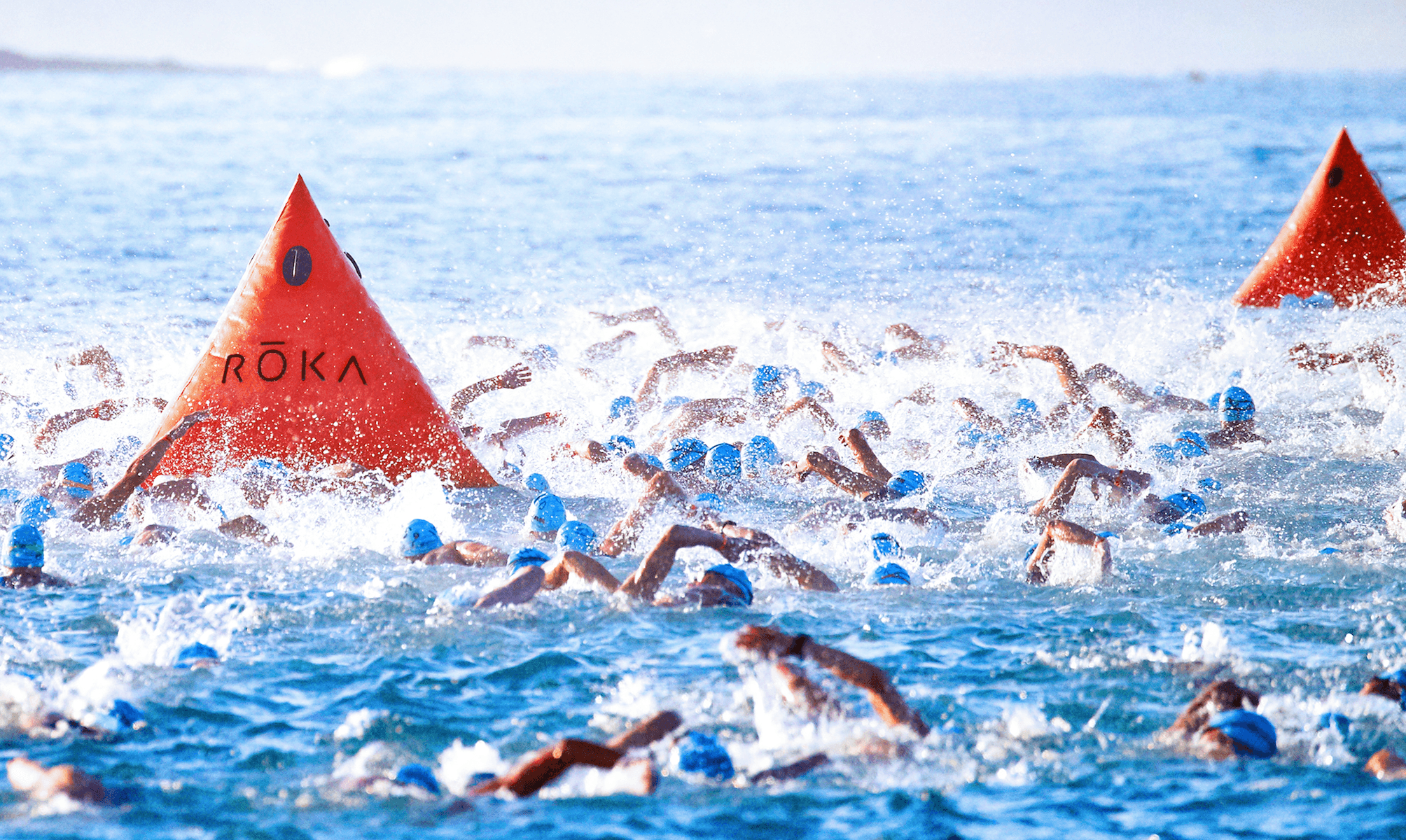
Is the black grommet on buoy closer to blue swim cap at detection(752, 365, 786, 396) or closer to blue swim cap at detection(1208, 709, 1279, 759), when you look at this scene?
blue swim cap at detection(752, 365, 786, 396)

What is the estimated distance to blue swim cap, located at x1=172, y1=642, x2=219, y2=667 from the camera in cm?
487

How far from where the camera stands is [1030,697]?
4.64 meters

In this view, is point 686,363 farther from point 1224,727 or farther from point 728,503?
point 1224,727

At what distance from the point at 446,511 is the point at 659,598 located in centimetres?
214

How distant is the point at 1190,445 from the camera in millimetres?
8172

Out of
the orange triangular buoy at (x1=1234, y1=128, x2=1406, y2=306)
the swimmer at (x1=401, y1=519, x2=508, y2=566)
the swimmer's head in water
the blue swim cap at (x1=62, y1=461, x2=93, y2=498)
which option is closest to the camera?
the swimmer at (x1=401, y1=519, x2=508, y2=566)

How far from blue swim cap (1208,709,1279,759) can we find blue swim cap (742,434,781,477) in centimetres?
409

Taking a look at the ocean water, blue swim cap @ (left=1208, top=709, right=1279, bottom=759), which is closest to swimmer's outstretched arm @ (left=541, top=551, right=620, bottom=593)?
the ocean water

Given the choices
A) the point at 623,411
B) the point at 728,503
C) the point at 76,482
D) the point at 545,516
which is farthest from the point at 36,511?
the point at 623,411

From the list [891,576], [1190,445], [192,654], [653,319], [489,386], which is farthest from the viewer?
[653,319]

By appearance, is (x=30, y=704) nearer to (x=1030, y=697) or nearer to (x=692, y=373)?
(x=1030, y=697)

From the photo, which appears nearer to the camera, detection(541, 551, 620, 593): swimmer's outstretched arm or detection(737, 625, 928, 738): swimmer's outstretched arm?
detection(737, 625, 928, 738): swimmer's outstretched arm

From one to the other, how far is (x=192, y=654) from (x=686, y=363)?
5704mm

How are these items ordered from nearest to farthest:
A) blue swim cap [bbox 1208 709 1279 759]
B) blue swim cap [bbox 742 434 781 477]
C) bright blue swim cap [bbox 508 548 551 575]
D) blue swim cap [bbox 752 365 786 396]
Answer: blue swim cap [bbox 1208 709 1279 759], bright blue swim cap [bbox 508 548 551 575], blue swim cap [bbox 742 434 781 477], blue swim cap [bbox 752 365 786 396]
